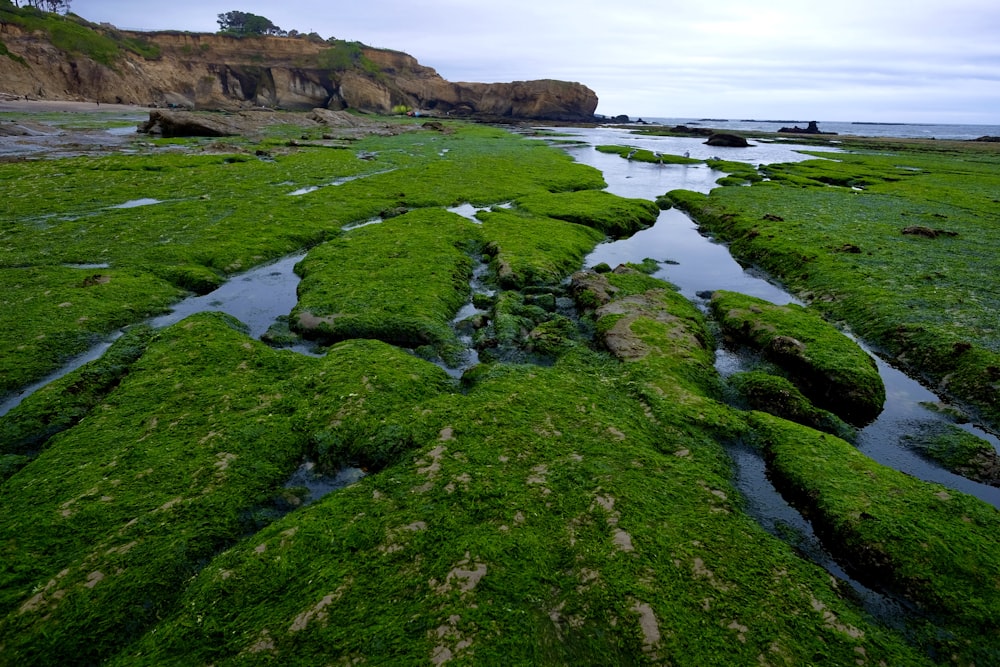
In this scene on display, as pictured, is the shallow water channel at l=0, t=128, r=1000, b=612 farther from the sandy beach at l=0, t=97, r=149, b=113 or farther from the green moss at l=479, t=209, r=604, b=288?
the sandy beach at l=0, t=97, r=149, b=113

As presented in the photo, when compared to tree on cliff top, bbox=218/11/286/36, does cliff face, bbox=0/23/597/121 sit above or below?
below

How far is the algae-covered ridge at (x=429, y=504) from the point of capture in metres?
6.09

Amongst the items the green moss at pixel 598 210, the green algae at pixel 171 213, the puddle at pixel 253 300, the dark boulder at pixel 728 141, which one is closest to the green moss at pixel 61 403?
the green algae at pixel 171 213

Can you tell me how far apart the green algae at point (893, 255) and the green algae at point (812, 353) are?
94.7 inches

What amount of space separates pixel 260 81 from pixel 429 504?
16777 centimetres

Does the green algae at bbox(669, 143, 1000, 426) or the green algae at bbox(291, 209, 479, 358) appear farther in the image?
the green algae at bbox(291, 209, 479, 358)

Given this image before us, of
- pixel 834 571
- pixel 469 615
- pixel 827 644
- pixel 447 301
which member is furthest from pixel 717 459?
pixel 447 301

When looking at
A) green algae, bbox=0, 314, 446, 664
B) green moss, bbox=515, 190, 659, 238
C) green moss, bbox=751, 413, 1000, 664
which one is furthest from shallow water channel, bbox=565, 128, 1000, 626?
green algae, bbox=0, 314, 446, 664

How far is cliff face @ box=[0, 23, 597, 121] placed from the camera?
101 meters

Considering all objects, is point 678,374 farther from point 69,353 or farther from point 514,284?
point 69,353

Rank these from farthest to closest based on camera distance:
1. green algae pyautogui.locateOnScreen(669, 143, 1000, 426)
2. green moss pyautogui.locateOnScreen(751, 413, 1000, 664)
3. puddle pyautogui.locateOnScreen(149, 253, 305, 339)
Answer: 1. puddle pyautogui.locateOnScreen(149, 253, 305, 339)
2. green algae pyautogui.locateOnScreen(669, 143, 1000, 426)
3. green moss pyautogui.locateOnScreen(751, 413, 1000, 664)

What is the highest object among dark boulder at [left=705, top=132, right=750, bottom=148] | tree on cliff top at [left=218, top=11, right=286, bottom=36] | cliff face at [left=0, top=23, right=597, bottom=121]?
tree on cliff top at [left=218, top=11, right=286, bottom=36]

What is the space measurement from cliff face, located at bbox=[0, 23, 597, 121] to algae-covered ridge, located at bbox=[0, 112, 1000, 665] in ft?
418

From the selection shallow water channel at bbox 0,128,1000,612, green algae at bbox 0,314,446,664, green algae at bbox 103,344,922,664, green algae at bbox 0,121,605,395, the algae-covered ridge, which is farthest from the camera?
green algae at bbox 0,121,605,395
